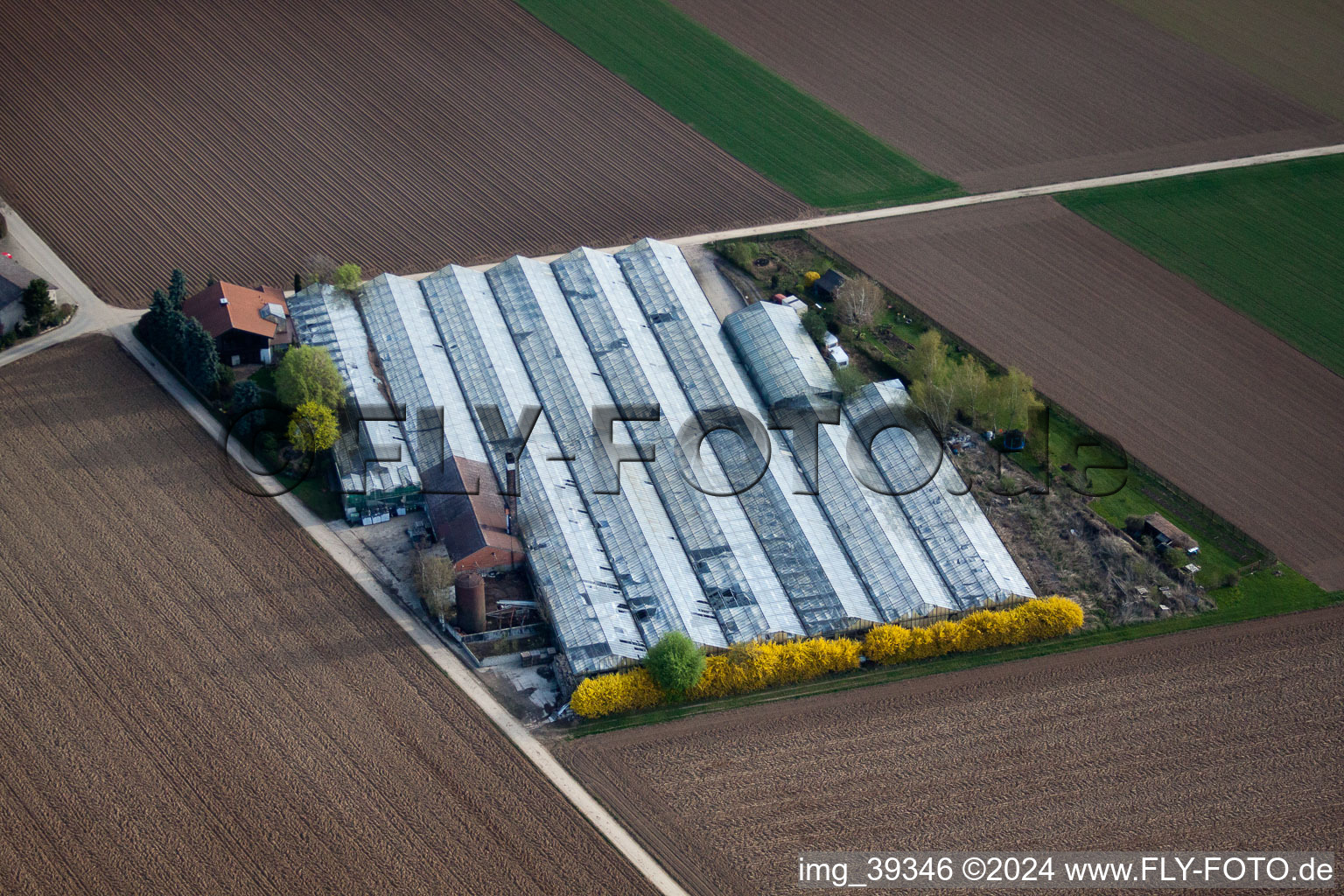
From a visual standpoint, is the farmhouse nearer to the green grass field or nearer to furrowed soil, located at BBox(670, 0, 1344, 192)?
furrowed soil, located at BBox(670, 0, 1344, 192)

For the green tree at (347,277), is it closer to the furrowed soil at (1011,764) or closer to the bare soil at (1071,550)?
the furrowed soil at (1011,764)

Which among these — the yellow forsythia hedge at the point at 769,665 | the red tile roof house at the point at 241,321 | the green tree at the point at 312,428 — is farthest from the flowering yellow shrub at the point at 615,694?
the red tile roof house at the point at 241,321

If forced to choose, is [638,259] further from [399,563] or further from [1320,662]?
[1320,662]

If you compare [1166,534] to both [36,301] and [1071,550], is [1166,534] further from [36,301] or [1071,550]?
[36,301]

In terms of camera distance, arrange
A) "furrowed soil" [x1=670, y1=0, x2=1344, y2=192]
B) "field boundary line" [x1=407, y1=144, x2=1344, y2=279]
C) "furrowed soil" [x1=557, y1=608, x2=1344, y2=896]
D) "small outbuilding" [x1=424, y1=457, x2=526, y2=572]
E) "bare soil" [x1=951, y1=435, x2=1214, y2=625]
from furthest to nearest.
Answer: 1. "furrowed soil" [x1=670, y1=0, x2=1344, y2=192]
2. "field boundary line" [x1=407, y1=144, x2=1344, y2=279]
3. "bare soil" [x1=951, y1=435, x2=1214, y2=625]
4. "small outbuilding" [x1=424, y1=457, x2=526, y2=572]
5. "furrowed soil" [x1=557, y1=608, x2=1344, y2=896]

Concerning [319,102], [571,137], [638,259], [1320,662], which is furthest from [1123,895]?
[319,102]

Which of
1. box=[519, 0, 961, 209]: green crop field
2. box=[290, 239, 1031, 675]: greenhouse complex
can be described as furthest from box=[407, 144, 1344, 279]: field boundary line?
box=[290, 239, 1031, 675]: greenhouse complex
